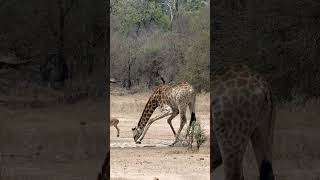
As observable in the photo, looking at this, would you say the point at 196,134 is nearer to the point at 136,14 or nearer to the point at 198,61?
the point at 198,61

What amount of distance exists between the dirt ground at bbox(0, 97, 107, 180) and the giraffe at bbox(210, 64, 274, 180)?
30.9 inches

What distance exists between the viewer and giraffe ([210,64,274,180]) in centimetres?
436

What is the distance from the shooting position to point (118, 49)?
20.3m

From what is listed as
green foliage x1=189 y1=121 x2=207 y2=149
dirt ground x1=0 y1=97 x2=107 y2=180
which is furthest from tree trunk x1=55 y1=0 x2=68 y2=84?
green foliage x1=189 y1=121 x2=207 y2=149

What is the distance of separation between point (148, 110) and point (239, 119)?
650cm

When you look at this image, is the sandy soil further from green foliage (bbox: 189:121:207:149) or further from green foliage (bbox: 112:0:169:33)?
green foliage (bbox: 112:0:169:33)

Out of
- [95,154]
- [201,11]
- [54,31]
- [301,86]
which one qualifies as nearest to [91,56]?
[54,31]

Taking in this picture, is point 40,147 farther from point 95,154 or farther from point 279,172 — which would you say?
point 279,172

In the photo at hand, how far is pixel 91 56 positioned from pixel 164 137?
6944 millimetres

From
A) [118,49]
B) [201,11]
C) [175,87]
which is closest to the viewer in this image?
[175,87]

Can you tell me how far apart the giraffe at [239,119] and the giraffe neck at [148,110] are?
615cm

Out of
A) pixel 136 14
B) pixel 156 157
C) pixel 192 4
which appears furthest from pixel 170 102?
pixel 192 4

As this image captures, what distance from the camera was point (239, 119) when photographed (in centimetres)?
438

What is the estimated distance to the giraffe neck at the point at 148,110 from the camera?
35.0 ft
